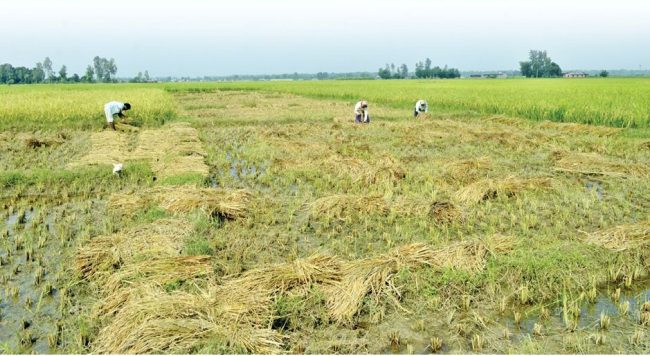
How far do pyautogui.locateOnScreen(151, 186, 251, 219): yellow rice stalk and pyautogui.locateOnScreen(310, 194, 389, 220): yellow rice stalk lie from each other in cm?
96

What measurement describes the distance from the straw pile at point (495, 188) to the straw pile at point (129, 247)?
375cm

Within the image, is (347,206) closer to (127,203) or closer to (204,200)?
(204,200)

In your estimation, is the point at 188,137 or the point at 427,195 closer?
the point at 427,195

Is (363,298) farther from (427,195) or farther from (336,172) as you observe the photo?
(336,172)

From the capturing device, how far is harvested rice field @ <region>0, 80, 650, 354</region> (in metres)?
3.16

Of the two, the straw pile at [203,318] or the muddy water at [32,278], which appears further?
the muddy water at [32,278]

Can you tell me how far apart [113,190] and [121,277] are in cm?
371

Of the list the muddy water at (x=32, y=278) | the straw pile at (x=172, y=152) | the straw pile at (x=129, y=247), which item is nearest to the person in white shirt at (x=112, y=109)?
→ the straw pile at (x=172, y=152)

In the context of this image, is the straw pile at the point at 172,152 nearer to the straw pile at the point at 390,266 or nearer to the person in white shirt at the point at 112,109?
the person in white shirt at the point at 112,109

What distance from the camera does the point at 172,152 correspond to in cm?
955

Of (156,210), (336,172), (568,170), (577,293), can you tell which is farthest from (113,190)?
(568,170)

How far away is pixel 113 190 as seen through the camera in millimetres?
7188

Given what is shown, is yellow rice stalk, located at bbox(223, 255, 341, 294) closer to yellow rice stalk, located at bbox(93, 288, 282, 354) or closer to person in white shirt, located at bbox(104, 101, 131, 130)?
yellow rice stalk, located at bbox(93, 288, 282, 354)

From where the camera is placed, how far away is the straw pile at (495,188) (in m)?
6.46
